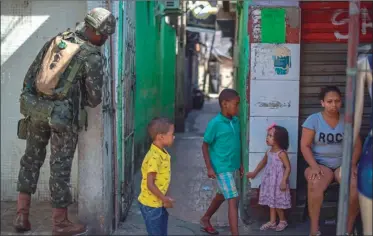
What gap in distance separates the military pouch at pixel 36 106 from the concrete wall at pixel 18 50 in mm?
1207

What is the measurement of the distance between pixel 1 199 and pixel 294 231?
3.20m

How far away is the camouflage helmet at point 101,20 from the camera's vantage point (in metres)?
4.69

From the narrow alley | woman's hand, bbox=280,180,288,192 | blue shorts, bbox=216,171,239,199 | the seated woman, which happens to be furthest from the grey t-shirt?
the narrow alley

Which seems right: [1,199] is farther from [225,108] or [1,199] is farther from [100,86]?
[225,108]

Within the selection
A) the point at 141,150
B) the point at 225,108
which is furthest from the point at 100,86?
the point at 141,150

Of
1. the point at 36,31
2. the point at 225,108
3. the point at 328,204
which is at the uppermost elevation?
the point at 36,31

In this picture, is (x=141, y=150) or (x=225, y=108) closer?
(x=225, y=108)

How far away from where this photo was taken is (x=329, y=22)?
5.50 meters

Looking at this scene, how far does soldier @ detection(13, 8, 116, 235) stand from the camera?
4.73 metres

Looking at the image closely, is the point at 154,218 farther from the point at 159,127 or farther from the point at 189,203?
the point at 189,203

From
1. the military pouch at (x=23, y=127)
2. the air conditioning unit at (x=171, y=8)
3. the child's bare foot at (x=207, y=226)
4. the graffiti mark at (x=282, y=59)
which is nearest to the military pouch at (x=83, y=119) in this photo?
the military pouch at (x=23, y=127)

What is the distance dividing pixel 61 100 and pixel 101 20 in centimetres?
78

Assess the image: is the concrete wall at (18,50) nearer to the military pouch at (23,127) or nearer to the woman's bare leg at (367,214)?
the military pouch at (23,127)

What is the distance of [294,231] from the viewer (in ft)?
18.1
